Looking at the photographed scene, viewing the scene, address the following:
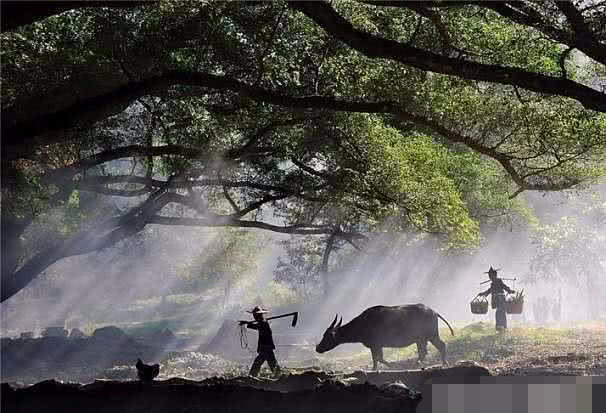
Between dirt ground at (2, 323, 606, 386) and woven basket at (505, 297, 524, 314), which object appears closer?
dirt ground at (2, 323, 606, 386)

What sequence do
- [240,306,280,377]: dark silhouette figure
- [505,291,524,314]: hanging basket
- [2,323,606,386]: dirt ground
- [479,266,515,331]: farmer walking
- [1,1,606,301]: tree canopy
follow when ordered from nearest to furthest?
[1,1,606,301]: tree canopy < [240,306,280,377]: dark silhouette figure < [2,323,606,386]: dirt ground < [505,291,524,314]: hanging basket < [479,266,515,331]: farmer walking

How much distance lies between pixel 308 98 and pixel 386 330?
448 inches

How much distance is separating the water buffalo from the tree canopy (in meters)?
3.66

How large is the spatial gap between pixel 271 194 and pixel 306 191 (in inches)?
81.3

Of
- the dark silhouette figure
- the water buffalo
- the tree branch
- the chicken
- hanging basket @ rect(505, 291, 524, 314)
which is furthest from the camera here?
hanging basket @ rect(505, 291, 524, 314)

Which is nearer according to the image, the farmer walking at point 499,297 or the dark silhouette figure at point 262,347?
the dark silhouette figure at point 262,347

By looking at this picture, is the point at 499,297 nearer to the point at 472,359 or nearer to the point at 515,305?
the point at 515,305

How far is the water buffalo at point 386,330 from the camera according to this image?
24.5 meters

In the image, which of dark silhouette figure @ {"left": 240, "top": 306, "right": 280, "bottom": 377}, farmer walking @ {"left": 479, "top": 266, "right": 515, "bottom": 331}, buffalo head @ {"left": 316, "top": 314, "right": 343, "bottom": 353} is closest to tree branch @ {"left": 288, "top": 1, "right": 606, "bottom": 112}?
dark silhouette figure @ {"left": 240, "top": 306, "right": 280, "bottom": 377}

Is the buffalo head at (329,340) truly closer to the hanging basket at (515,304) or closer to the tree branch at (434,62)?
the hanging basket at (515,304)

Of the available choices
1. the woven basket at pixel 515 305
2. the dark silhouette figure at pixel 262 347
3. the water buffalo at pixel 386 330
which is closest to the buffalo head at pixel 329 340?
the water buffalo at pixel 386 330

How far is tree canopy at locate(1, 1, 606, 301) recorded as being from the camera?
49.0 feet

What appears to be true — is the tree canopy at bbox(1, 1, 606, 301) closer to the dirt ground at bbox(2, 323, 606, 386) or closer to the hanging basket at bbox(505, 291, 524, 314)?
the dirt ground at bbox(2, 323, 606, 386)

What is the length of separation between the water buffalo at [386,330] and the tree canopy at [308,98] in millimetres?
3662
